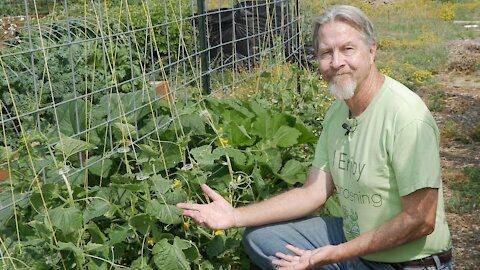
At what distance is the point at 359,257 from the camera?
101 inches

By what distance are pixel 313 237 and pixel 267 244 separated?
178mm

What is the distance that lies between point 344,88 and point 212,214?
65cm

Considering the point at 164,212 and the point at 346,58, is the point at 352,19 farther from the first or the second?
the point at 164,212

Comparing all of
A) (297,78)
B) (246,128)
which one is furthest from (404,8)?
(246,128)

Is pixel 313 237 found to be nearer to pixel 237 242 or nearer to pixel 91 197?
pixel 237 242

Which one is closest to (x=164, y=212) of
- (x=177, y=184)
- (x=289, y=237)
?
(x=177, y=184)

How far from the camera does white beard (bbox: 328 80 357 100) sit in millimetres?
2426

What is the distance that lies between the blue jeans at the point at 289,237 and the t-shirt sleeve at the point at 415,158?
19.2 inches

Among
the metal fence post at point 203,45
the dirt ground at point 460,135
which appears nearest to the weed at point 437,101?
the dirt ground at point 460,135

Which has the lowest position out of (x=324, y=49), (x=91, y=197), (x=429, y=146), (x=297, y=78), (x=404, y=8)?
(x=404, y=8)

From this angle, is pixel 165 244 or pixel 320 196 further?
pixel 320 196

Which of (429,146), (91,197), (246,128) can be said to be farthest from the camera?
(246,128)

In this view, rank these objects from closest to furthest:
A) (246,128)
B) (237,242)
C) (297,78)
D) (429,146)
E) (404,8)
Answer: (429,146) → (237,242) → (246,128) → (297,78) → (404,8)

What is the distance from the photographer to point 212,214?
2.64m
